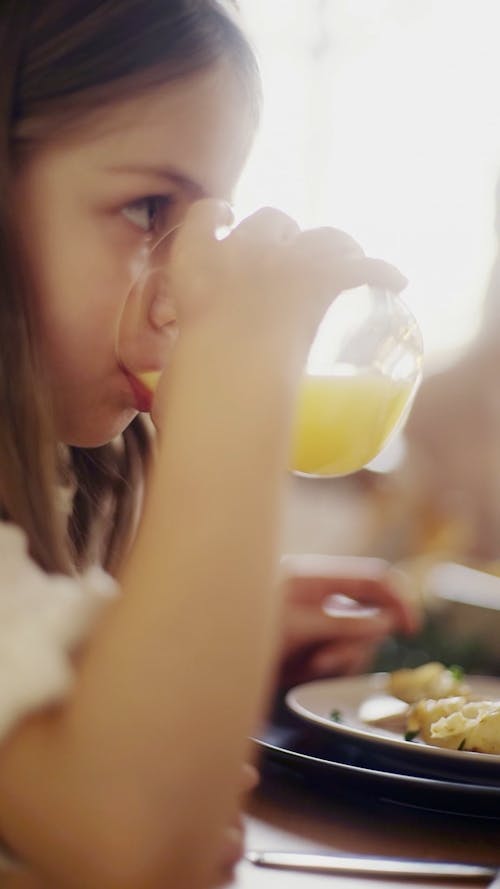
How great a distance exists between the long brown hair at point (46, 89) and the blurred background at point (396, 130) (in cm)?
398

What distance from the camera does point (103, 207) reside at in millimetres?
785

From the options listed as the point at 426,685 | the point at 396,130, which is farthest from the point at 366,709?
the point at 396,130

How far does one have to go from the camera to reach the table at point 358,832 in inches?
23.7

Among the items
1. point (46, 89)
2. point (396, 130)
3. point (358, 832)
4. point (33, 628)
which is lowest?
point (358, 832)

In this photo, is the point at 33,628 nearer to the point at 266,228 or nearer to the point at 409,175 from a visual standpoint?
the point at 266,228

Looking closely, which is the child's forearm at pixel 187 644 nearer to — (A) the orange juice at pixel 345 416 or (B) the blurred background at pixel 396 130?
(A) the orange juice at pixel 345 416

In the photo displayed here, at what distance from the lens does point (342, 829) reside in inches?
26.6

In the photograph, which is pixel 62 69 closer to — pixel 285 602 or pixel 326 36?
pixel 285 602

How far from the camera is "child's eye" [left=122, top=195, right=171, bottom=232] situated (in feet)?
2.60

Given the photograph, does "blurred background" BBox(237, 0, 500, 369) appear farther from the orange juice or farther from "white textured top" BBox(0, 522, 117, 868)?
"white textured top" BBox(0, 522, 117, 868)

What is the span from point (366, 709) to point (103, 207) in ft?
1.50

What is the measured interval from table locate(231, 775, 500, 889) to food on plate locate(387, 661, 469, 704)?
18 centimetres

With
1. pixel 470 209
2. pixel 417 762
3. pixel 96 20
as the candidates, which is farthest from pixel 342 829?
pixel 470 209

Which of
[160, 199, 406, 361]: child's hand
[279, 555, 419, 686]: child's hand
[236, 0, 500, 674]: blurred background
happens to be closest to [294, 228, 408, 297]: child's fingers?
[160, 199, 406, 361]: child's hand
